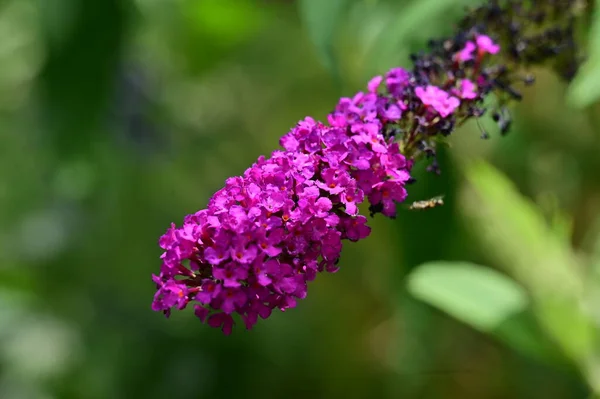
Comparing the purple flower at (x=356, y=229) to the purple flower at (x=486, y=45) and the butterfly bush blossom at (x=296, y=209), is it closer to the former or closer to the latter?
the butterfly bush blossom at (x=296, y=209)

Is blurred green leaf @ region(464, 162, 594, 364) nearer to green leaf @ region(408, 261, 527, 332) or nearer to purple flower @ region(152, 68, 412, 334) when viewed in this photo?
green leaf @ region(408, 261, 527, 332)

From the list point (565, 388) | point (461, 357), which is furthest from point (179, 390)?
point (565, 388)

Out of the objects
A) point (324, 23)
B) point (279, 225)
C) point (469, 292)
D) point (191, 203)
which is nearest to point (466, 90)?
point (324, 23)

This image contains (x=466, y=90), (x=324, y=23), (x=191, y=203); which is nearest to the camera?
(x=466, y=90)

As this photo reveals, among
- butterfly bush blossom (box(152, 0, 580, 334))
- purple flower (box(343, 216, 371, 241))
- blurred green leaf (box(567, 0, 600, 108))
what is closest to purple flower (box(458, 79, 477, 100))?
butterfly bush blossom (box(152, 0, 580, 334))

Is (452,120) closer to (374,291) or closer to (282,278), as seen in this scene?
(282,278)

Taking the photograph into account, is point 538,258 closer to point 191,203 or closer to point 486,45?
point 486,45
